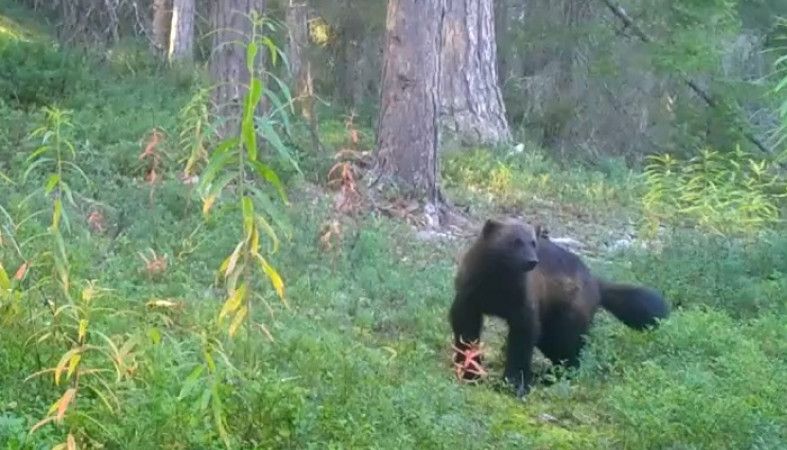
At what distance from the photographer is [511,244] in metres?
8.72

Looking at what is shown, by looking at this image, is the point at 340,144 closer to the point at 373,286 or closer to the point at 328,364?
the point at 373,286

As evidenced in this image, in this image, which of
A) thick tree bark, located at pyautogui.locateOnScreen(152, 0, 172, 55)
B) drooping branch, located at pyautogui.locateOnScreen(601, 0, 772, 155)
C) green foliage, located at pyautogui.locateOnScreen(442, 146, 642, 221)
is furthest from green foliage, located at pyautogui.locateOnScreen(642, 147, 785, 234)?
thick tree bark, located at pyautogui.locateOnScreen(152, 0, 172, 55)

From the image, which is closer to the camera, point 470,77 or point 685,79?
point 470,77

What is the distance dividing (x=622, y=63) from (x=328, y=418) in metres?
18.4

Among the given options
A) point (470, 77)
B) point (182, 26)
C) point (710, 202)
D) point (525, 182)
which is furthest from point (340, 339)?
point (182, 26)

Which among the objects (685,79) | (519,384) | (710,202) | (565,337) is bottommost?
(519,384)

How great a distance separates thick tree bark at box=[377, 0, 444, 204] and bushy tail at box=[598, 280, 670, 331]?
430 centimetres

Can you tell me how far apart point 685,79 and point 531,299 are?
13330mm

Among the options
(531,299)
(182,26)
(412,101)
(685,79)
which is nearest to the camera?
(531,299)

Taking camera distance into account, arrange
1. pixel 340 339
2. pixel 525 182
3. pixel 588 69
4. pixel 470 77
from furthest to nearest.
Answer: pixel 588 69 < pixel 470 77 < pixel 525 182 < pixel 340 339

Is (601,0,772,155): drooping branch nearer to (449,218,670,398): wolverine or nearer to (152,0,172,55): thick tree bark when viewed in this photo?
(152,0,172,55): thick tree bark

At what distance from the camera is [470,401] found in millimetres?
7316

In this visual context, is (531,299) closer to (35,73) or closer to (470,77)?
(35,73)

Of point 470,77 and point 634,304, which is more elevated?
point 470,77
